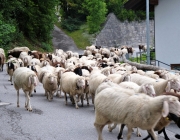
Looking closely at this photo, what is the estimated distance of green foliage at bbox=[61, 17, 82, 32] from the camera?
59844 mm

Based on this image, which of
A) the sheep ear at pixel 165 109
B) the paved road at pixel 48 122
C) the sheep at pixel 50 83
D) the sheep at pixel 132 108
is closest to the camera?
the sheep ear at pixel 165 109

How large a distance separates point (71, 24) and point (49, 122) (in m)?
50.9

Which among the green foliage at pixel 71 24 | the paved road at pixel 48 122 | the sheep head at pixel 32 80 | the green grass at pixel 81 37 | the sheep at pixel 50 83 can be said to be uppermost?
the green foliage at pixel 71 24

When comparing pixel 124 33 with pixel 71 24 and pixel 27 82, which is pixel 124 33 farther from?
pixel 27 82

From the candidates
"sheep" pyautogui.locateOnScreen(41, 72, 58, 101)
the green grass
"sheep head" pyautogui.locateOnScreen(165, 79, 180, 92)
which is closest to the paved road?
"sheep" pyautogui.locateOnScreen(41, 72, 58, 101)

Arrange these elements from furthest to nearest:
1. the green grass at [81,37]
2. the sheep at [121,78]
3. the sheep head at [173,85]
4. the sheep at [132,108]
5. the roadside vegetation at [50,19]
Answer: the green grass at [81,37]
the roadside vegetation at [50,19]
the sheep at [121,78]
the sheep head at [173,85]
the sheep at [132,108]

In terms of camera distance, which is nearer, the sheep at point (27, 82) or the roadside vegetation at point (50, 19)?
the sheep at point (27, 82)

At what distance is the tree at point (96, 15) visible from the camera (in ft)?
180

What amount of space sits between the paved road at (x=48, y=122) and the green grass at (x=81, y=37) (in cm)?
3961

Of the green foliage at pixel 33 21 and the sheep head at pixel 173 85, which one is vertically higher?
the green foliage at pixel 33 21

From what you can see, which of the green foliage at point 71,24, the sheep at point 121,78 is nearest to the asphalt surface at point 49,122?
the sheep at point 121,78

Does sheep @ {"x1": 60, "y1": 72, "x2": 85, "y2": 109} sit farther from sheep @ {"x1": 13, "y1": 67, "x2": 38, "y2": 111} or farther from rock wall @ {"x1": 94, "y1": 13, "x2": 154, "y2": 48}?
rock wall @ {"x1": 94, "y1": 13, "x2": 154, "y2": 48}

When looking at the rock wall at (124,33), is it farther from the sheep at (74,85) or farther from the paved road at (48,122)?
the sheep at (74,85)

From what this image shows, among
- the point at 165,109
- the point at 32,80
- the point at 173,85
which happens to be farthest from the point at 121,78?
the point at 165,109
